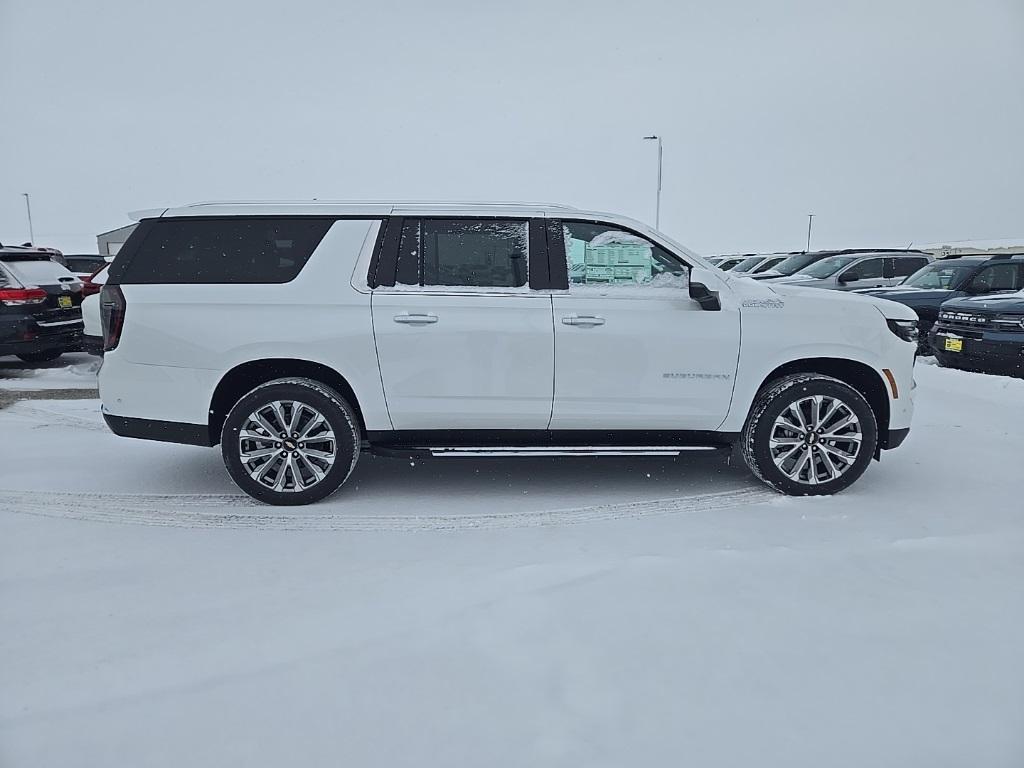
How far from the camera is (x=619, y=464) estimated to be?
17.5ft

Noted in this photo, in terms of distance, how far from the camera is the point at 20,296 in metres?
9.01

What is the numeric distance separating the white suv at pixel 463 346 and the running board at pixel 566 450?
15 millimetres

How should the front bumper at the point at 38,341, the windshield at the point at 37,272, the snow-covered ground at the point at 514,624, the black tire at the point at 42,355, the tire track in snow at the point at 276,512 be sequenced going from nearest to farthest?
the snow-covered ground at the point at 514,624, the tire track in snow at the point at 276,512, the front bumper at the point at 38,341, the windshield at the point at 37,272, the black tire at the point at 42,355

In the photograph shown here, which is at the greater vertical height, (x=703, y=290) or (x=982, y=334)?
(x=703, y=290)

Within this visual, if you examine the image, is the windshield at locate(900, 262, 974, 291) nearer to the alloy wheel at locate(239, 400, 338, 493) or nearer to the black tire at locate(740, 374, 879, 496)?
the black tire at locate(740, 374, 879, 496)

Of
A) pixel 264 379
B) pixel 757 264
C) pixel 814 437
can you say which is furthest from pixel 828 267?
pixel 264 379

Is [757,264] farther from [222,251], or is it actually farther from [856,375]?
[222,251]

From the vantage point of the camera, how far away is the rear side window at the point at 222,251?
4.29 metres

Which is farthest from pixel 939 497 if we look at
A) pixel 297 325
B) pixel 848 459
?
pixel 297 325

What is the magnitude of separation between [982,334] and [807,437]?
19.3ft

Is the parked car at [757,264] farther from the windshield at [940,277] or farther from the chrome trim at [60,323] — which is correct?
the chrome trim at [60,323]

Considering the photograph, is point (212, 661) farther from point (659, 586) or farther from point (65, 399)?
point (65, 399)

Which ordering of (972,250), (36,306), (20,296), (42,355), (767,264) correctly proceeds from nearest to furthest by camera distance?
(20,296) → (36,306) → (42,355) → (767,264) → (972,250)

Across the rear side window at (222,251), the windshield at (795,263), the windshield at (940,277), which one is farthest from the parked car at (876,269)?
the rear side window at (222,251)
